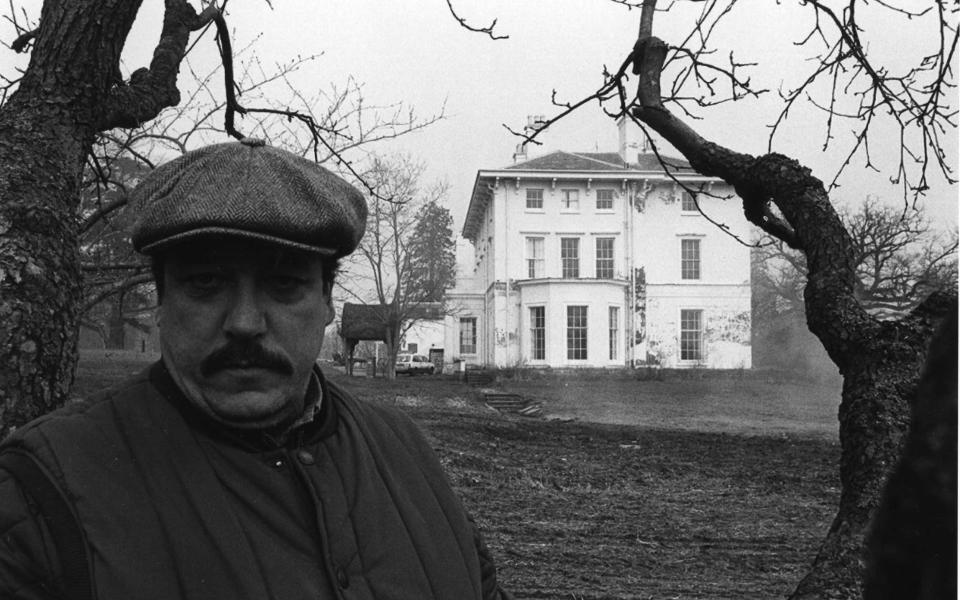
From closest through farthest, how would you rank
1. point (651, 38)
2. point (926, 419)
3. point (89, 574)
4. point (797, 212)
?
point (926, 419) < point (89, 574) < point (797, 212) < point (651, 38)

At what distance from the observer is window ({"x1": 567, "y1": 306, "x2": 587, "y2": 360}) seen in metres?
33.6

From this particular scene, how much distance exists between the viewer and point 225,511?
1.65 metres

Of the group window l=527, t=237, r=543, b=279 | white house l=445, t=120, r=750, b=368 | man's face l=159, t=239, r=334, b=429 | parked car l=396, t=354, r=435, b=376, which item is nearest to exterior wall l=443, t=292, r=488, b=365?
white house l=445, t=120, r=750, b=368

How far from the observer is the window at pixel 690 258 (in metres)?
34.7

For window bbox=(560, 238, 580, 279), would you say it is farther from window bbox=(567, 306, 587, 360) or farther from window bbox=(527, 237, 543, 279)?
window bbox=(567, 306, 587, 360)

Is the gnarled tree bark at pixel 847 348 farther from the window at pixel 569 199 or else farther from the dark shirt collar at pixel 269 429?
the window at pixel 569 199

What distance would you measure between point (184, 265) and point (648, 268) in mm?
33549

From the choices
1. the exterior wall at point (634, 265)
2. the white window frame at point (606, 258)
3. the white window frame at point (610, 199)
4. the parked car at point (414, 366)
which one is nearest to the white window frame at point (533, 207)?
the exterior wall at point (634, 265)

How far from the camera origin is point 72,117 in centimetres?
328

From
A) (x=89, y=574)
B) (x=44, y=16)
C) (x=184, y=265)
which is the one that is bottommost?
(x=89, y=574)

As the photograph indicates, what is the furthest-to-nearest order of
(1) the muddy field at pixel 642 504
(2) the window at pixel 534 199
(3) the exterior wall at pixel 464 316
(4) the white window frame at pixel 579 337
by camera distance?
(3) the exterior wall at pixel 464 316 → (2) the window at pixel 534 199 → (4) the white window frame at pixel 579 337 → (1) the muddy field at pixel 642 504

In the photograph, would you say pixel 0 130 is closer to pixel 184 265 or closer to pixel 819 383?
pixel 184 265

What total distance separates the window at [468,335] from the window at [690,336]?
33.7ft

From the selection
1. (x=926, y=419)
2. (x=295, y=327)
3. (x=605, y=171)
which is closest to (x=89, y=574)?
(x=295, y=327)
